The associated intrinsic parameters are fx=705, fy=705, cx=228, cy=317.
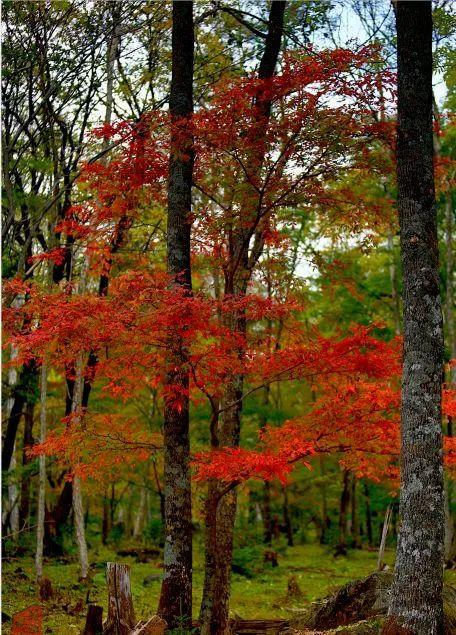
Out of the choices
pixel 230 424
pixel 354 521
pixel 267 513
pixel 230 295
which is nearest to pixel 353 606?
pixel 230 424

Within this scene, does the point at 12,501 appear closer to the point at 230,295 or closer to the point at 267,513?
the point at 267,513

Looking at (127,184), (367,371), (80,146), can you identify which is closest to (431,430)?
(367,371)

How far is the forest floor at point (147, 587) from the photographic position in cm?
1049

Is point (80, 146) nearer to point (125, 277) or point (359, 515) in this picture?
point (125, 277)

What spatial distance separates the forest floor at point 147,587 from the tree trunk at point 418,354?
14.9 ft

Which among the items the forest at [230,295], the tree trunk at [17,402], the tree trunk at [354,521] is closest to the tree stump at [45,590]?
the forest at [230,295]

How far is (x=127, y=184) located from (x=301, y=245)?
1365 centimetres

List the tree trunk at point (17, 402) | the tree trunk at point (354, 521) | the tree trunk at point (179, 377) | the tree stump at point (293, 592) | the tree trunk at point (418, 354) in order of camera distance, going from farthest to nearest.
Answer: the tree trunk at point (354, 521)
the tree trunk at point (17, 402)
the tree stump at point (293, 592)
the tree trunk at point (179, 377)
the tree trunk at point (418, 354)

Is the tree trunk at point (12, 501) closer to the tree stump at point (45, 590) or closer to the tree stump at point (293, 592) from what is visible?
the tree stump at point (45, 590)

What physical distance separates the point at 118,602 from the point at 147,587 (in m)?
8.00

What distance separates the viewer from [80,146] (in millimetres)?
12547

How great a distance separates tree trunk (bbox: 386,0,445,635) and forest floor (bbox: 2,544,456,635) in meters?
4.54

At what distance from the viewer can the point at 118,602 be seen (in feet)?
20.5

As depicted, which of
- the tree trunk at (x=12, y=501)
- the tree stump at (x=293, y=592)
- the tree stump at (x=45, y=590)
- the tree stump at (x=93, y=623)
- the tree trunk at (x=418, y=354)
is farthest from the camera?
the tree trunk at (x=12, y=501)
